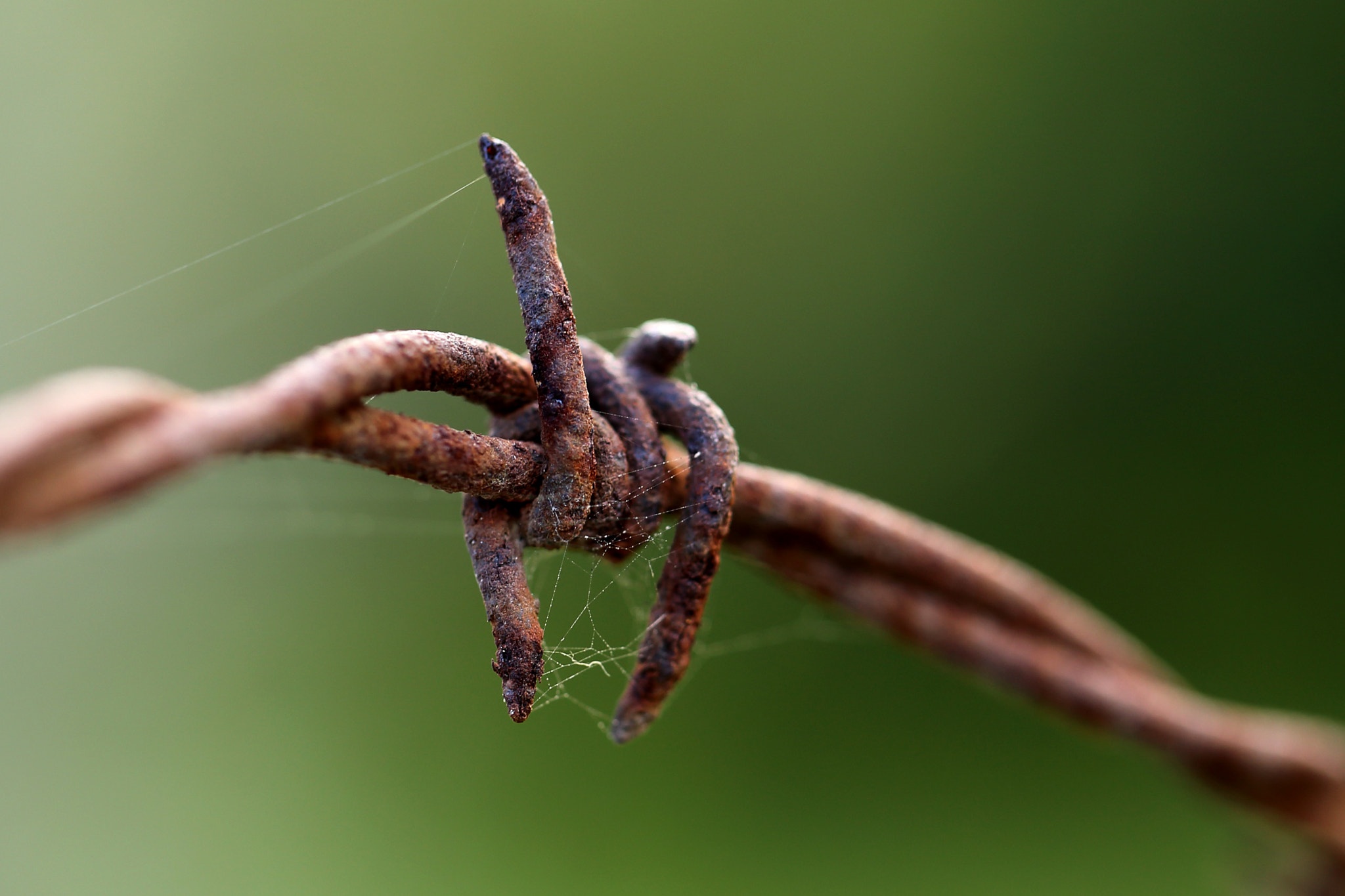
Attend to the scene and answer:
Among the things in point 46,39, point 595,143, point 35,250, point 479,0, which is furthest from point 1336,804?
point 46,39

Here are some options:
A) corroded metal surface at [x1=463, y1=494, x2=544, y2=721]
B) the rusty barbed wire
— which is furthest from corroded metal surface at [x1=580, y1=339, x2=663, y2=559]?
corroded metal surface at [x1=463, y1=494, x2=544, y2=721]

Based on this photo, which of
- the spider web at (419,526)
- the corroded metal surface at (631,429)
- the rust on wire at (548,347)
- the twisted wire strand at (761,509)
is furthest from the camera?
the spider web at (419,526)

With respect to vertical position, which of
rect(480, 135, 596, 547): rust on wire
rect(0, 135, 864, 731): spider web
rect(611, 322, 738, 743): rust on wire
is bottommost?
rect(0, 135, 864, 731): spider web

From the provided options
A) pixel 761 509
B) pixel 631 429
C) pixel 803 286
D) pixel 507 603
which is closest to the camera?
pixel 507 603

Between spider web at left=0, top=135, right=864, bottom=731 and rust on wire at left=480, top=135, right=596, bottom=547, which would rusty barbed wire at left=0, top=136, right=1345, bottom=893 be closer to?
rust on wire at left=480, top=135, right=596, bottom=547

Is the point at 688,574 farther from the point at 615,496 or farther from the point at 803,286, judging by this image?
the point at 803,286

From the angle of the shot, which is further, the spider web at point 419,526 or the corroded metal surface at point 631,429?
the spider web at point 419,526

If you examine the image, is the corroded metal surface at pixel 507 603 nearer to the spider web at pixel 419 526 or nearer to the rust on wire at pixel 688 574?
the rust on wire at pixel 688 574

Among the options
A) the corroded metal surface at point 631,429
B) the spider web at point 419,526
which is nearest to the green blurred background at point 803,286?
the spider web at point 419,526

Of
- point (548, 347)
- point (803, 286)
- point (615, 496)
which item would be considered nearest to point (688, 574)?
point (615, 496)
